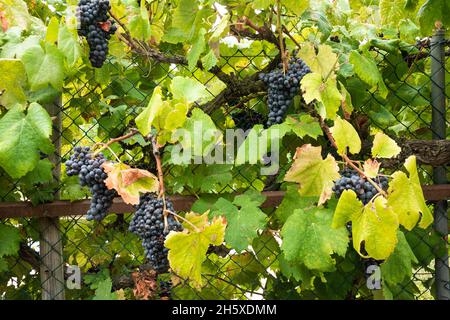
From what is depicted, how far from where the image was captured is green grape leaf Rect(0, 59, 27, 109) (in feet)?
6.40

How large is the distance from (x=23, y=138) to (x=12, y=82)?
21 centimetres

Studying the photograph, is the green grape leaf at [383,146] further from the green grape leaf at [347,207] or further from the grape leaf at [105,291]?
the grape leaf at [105,291]

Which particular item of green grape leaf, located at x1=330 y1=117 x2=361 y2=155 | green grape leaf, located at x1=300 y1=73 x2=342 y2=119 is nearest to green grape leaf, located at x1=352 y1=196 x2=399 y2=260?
green grape leaf, located at x1=330 y1=117 x2=361 y2=155

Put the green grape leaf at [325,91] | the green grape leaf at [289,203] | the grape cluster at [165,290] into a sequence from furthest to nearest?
the grape cluster at [165,290], the green grape leaf at [289,203], the green grape leaf at [325,91]

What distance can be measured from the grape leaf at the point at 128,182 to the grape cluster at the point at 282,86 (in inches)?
→ 21.3

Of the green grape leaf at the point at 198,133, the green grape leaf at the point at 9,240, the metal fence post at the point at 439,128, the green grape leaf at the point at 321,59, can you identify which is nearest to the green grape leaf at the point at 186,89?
the green grape leaf at the point at 198,133

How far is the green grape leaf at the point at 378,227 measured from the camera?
161cm

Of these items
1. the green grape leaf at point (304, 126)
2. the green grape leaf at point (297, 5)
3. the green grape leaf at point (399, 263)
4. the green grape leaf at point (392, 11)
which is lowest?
the green grape leaf at point (399, 263)

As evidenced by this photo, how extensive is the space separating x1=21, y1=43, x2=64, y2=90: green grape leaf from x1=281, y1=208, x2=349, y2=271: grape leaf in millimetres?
966

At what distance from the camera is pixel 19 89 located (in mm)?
2010

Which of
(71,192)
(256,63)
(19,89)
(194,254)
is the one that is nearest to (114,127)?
(71,192)

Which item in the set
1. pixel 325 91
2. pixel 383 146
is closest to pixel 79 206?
pixel 325 91

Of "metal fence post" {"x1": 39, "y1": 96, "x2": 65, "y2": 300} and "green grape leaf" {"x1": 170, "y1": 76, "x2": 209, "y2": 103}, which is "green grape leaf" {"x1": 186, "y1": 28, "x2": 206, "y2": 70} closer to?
"green grape leaf" {"x1": 170, "y1": 76, "x2": 209, "y2": 103}

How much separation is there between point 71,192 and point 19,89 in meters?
0.52
